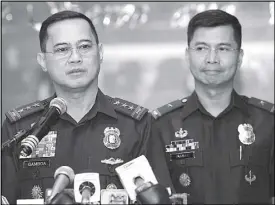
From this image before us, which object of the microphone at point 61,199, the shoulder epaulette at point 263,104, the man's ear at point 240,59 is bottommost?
the microphone at point 61,199

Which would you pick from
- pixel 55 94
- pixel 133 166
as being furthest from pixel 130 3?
pixel 133 166

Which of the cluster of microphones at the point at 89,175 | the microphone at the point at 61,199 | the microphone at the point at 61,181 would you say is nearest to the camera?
the microphone at the point at 61,199

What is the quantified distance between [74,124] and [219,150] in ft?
2.86

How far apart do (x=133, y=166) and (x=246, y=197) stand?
704 millimetres

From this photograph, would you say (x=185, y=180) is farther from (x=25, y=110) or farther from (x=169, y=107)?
(x=25, y=110)

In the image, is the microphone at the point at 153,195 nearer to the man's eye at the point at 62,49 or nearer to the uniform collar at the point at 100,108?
the uniform collar at the point at 100,108

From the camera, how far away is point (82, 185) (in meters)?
2.26

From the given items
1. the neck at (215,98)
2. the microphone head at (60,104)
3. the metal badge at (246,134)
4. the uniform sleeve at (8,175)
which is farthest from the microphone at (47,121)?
the metal badge at (246,134)

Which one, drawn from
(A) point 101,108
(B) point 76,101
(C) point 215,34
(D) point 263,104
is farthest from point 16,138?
(D) point 263,104

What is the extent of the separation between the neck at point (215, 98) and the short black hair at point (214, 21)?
29cm

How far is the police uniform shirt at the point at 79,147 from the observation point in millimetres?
2531

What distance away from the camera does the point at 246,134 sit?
2.56m

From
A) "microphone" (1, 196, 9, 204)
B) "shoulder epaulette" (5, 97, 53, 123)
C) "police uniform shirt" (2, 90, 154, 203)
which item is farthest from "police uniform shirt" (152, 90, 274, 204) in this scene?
"microphone" (1, 196, 9, 204)

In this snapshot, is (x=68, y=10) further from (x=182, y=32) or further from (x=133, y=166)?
(x=133, y=166)
